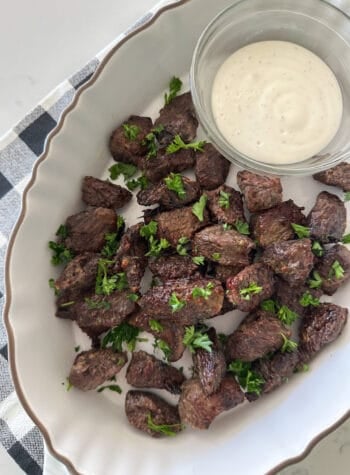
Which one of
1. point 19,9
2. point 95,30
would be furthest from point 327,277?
point 19,9

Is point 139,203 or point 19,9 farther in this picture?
point 19,9

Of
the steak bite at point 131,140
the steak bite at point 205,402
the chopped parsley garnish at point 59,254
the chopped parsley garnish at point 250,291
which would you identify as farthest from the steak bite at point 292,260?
the chopped parsley garnish at point 59,254

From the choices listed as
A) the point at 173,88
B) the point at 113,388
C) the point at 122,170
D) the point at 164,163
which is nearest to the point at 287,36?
the point at 173,88

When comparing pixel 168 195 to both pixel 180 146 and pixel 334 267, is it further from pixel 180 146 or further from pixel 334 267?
pixel 334 267

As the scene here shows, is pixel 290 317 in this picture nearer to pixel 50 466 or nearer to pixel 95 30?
pixel 50 466

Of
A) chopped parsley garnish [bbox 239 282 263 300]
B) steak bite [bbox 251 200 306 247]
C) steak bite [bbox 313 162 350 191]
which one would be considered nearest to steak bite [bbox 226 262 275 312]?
chopped parsley garnish [bbox 239 282 263 300]

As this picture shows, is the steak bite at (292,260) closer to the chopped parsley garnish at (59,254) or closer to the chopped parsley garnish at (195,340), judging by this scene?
the chopped parsley garnish at (195,340)

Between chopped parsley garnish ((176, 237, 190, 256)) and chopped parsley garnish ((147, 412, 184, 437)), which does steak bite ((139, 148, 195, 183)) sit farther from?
chopped parsley garnish ((147, 412, 184, 437))
